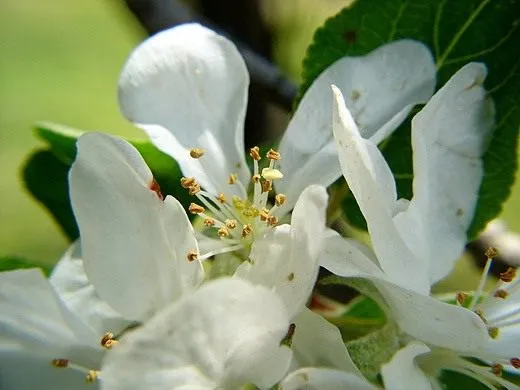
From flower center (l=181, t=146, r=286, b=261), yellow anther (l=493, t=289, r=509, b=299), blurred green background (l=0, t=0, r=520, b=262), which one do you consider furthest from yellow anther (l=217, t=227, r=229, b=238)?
blurred green background (l=0, t=0, r=520, b=262)

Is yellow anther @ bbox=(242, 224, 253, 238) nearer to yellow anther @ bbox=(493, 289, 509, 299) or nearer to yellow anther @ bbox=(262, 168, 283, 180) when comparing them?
yellow anther @ bbox=(262, 168, 283, 180)

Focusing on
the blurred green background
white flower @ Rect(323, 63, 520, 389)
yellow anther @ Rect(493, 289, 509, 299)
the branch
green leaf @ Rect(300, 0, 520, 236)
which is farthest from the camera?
the blurred green background

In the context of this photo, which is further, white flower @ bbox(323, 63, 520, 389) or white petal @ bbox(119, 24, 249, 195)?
white petal @ bbox(119, 24, 249, 195)

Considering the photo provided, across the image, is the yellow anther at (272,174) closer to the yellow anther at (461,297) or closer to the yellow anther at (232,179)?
the yellow anther at (232,179)

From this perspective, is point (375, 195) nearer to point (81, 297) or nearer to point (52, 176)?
point (81, 297)

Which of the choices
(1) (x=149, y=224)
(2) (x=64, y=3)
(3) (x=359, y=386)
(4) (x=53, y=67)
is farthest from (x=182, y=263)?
(2) (x=64, y=3)

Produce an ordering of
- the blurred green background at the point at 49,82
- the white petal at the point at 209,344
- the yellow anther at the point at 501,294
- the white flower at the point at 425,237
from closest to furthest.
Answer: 1. the white petal at the point at 209,344
2. the white flower at the point at 425,237
3. the yellow anther at the point at 501,294
4. the blurred green background at the point at 49,82

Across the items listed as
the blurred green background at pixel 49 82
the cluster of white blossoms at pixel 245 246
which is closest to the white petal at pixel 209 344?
the cluster of white blossoms at pixel 245 246

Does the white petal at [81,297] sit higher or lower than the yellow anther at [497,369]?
higher
